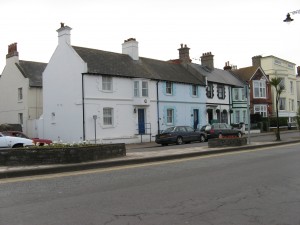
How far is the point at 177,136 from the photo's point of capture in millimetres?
28812

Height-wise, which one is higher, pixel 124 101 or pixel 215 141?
pixel 124 101

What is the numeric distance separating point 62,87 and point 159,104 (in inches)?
340

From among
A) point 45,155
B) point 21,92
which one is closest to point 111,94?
point 21,92

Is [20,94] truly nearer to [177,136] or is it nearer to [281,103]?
[177,136]

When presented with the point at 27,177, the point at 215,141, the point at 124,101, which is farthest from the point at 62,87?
the point at 27,177

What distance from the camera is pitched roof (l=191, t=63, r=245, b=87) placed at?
140 ft

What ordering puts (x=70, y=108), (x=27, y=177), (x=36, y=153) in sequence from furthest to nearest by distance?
(x=70, y=108), (x=36, y=153), (x=27, y=177)

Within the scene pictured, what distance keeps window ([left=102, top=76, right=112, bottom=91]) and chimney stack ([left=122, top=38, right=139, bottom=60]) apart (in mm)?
5970

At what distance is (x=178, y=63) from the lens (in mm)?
Result: 43125

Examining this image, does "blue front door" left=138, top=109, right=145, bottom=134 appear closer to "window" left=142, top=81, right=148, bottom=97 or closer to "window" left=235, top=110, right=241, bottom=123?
"window" left=142, top=81, right=148, bottom=97

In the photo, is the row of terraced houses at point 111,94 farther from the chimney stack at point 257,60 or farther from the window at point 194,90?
the chimney stack at point 257,60

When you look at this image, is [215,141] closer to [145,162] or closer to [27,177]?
[145,162]

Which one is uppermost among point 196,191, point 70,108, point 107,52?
point 107,52

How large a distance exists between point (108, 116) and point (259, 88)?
26.1m
